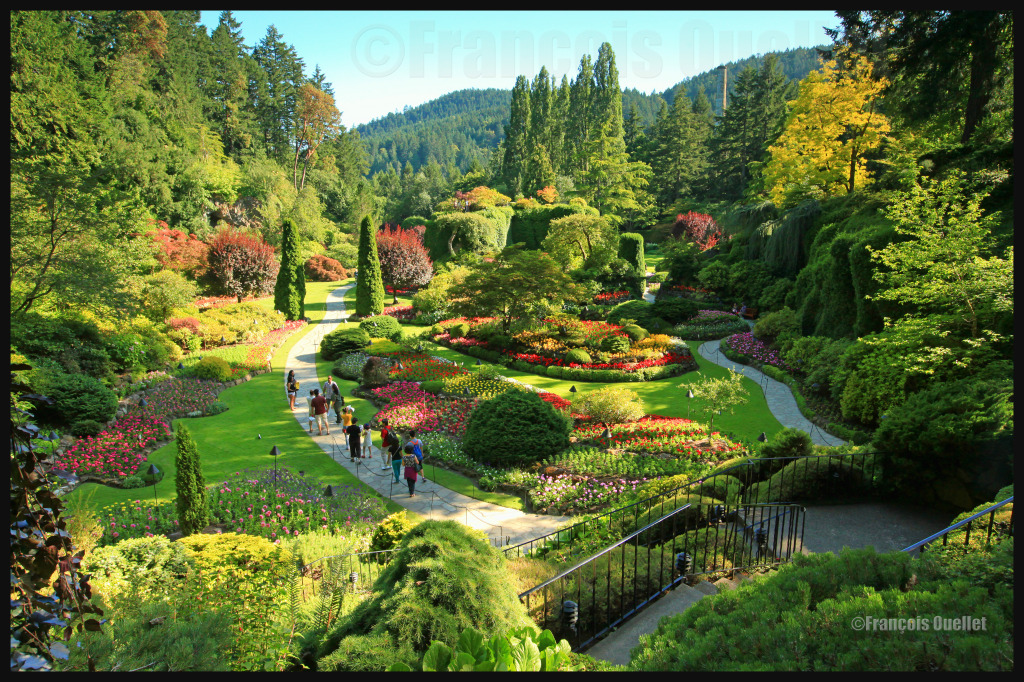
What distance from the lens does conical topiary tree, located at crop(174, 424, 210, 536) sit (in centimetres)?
866

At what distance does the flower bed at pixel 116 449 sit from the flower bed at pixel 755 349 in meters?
18.5

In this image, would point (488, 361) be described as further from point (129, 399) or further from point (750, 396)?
point (129, 399)

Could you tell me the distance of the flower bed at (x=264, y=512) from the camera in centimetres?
930

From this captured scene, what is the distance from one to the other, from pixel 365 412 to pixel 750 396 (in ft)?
37.5

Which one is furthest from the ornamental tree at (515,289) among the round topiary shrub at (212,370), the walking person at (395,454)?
the walking person at (395,454)

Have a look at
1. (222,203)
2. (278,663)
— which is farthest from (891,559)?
(222,203)

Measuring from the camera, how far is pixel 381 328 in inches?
967

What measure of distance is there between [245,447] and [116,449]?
2644 mm

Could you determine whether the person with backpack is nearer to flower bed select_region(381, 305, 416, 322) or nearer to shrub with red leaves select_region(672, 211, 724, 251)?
A: flower bed select_region(381, 305, 416, 322)

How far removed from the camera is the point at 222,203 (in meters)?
41.1

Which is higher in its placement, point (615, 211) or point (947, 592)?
point (615, 211)

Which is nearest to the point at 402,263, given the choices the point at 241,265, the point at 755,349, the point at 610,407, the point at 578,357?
the point at 241,265
